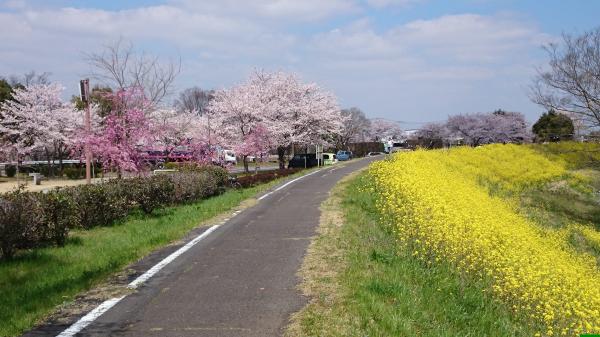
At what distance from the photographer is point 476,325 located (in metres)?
4.99

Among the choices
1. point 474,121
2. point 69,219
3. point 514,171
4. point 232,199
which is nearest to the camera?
point 69,219

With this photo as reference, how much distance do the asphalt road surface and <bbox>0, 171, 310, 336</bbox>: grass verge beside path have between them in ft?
2.46

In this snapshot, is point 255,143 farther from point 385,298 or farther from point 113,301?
point 385,298

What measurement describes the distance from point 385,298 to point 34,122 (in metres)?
41.5

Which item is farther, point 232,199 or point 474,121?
point 474,121

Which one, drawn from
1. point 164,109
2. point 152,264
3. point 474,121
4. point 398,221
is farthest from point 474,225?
point 474,121

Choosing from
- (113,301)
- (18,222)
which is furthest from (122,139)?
(113,301)

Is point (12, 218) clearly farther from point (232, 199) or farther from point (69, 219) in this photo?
point (232, 199)

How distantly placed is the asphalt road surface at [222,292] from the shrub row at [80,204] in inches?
104

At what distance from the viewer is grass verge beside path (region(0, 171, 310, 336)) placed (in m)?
5.23

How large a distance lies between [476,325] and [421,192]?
5.97 m

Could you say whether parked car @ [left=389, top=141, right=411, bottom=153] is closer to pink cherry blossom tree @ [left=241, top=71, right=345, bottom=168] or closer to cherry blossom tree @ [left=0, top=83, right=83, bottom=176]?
pink cherry blossom tree @ [left=241, top=71, right=345, bottom=168]

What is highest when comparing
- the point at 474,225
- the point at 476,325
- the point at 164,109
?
the point at 164,109

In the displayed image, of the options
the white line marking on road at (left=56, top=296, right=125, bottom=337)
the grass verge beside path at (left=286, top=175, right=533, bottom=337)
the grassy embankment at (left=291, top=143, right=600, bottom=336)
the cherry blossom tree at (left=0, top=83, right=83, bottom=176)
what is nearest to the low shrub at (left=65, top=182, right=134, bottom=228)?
the grassy embankment at (left=291, top=143, right=600, bottom=336)
